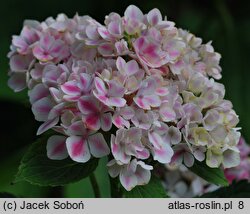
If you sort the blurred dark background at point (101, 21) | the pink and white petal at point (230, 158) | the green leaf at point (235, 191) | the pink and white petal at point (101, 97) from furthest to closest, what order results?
the blurred dark background at point (101, 21) → the green leaf at point (235, 191) → the pink and white petal at point (230, 158) → the pink and white petal at point (101, 97)

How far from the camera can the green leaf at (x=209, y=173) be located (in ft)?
3.10

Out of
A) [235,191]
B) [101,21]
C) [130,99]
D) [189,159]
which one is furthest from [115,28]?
[101,21]

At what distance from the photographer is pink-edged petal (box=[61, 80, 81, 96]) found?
85 cm

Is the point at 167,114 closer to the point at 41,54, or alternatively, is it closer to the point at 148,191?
the point at 148,191

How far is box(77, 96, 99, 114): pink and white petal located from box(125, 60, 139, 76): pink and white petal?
0.07 m

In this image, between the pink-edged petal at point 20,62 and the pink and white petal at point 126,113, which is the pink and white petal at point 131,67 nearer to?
the pink and white petal at point 126,113

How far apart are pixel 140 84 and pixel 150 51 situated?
0.19 feet

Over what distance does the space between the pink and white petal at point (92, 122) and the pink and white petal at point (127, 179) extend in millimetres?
75

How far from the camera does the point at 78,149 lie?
0.85 metres

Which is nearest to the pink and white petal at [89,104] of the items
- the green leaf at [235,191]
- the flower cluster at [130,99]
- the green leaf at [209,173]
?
the flower cluster at [130,99]

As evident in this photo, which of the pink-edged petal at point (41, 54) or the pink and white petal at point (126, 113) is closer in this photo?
the pink and white petal at point (126, 113)

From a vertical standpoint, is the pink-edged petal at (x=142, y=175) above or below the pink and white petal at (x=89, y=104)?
below

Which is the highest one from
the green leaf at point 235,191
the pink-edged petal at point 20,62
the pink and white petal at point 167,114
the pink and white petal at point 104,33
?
the pink and white petal at point 104,33
